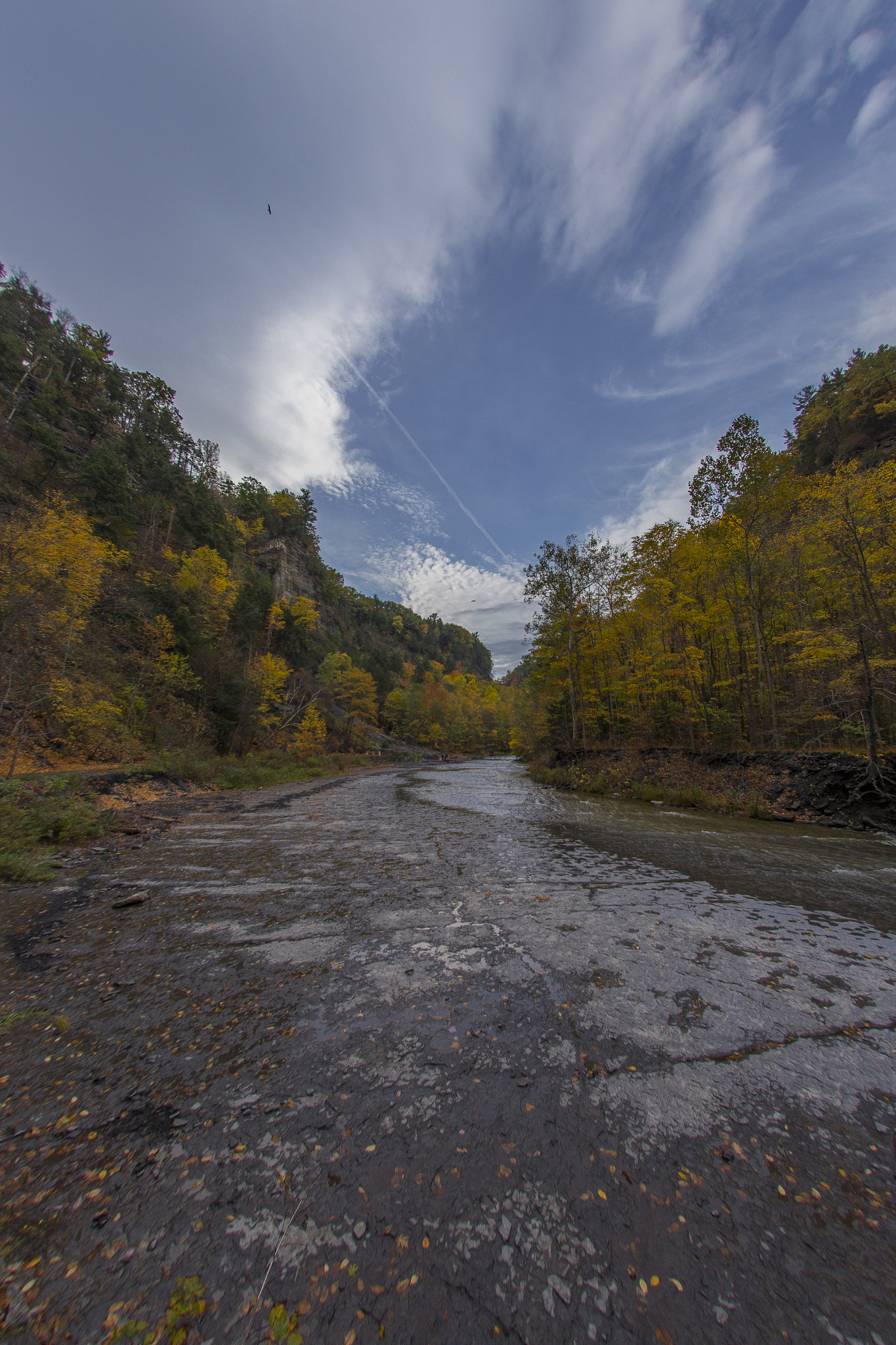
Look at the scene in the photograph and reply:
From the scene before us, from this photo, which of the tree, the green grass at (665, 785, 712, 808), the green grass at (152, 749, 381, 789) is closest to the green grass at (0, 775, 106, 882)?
the green grass at (152, 749, 381, 789)

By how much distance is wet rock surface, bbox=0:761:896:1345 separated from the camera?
1470mm

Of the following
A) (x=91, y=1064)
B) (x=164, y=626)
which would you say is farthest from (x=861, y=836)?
(x=164, y=626)

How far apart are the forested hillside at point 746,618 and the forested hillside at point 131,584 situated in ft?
61.2

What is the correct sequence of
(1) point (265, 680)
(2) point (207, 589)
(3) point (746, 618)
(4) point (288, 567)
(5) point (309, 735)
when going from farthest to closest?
(4) point (288, 567) < (5) point (309, 735) < (1) point (265, 680) < (2) point (207, 589) < (3) point (746, 618)

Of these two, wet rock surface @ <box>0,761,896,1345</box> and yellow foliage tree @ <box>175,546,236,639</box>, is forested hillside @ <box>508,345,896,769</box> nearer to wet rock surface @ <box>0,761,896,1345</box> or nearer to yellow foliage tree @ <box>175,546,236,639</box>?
wet rock surface @ <box>0,761,896,1345</box>

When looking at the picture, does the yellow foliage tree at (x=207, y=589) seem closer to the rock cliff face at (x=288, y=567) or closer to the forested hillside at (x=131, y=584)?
the forested hillside at (x=131, y=584)

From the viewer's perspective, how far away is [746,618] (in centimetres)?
1805

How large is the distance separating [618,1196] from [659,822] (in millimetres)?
11104

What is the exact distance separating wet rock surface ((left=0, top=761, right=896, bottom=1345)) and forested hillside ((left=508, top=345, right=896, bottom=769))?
36.8 feet

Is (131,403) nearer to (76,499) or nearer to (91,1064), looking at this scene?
(76,499)

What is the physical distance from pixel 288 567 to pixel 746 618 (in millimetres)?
43472

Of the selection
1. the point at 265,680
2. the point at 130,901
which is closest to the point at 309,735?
the point at 265,680

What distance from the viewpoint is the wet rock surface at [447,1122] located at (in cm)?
147

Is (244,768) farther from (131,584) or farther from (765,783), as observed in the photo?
(765,783)
